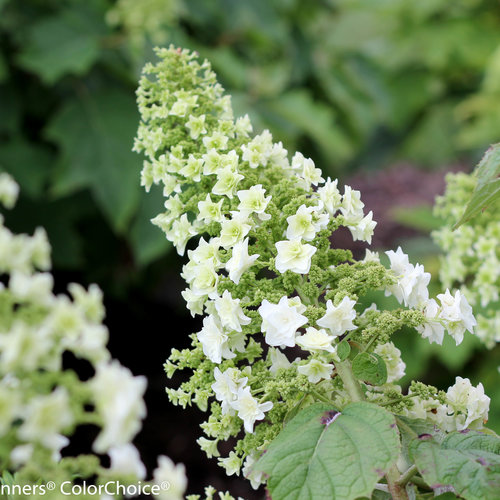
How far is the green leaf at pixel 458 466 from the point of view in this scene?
60 centimetres

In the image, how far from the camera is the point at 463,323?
70cm

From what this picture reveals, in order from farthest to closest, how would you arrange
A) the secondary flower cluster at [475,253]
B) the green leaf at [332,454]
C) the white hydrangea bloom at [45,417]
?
the secondary flower cluster at [475,253] → the green leaf at [332,454] → the white hydrangea bloom at [45,417]

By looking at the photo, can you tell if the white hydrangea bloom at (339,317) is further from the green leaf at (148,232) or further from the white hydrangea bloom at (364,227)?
the green leaf at (148,232)

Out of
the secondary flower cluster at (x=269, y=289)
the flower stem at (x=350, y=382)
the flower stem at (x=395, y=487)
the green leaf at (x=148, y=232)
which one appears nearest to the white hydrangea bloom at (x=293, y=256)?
the secondary flower cluster at (x=269, y=289)

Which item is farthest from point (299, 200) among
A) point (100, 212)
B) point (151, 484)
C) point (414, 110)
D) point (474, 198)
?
point (414, 110)

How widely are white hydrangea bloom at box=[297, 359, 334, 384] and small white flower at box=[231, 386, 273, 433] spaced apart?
0.05 m

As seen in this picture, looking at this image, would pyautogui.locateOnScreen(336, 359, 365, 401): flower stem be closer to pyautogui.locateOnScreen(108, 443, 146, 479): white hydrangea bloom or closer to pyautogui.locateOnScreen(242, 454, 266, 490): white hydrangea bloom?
pyautogui.locateOnScreen(242, 454, 266, 490): white hydrangea bloom

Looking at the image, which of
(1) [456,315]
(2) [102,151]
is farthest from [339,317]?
(2) [102,151]

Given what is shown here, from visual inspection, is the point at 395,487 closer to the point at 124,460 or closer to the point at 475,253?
the point at 124,460

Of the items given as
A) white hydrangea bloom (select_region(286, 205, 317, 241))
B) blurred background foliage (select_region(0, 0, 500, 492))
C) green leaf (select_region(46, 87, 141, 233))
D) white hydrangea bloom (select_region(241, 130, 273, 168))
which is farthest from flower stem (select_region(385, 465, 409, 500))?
green leaf (select_region(46, 87, 141, 233))

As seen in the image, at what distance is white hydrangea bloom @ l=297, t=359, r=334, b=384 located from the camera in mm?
621

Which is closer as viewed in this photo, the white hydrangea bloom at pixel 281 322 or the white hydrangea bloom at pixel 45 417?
the white hydrangea bloom at pixel 45 417

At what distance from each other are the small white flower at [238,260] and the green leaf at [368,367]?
14 cm

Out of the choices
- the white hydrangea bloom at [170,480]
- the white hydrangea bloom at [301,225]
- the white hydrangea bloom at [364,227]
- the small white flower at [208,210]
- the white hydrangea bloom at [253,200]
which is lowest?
the white hydrangea bloom at [170,480]
